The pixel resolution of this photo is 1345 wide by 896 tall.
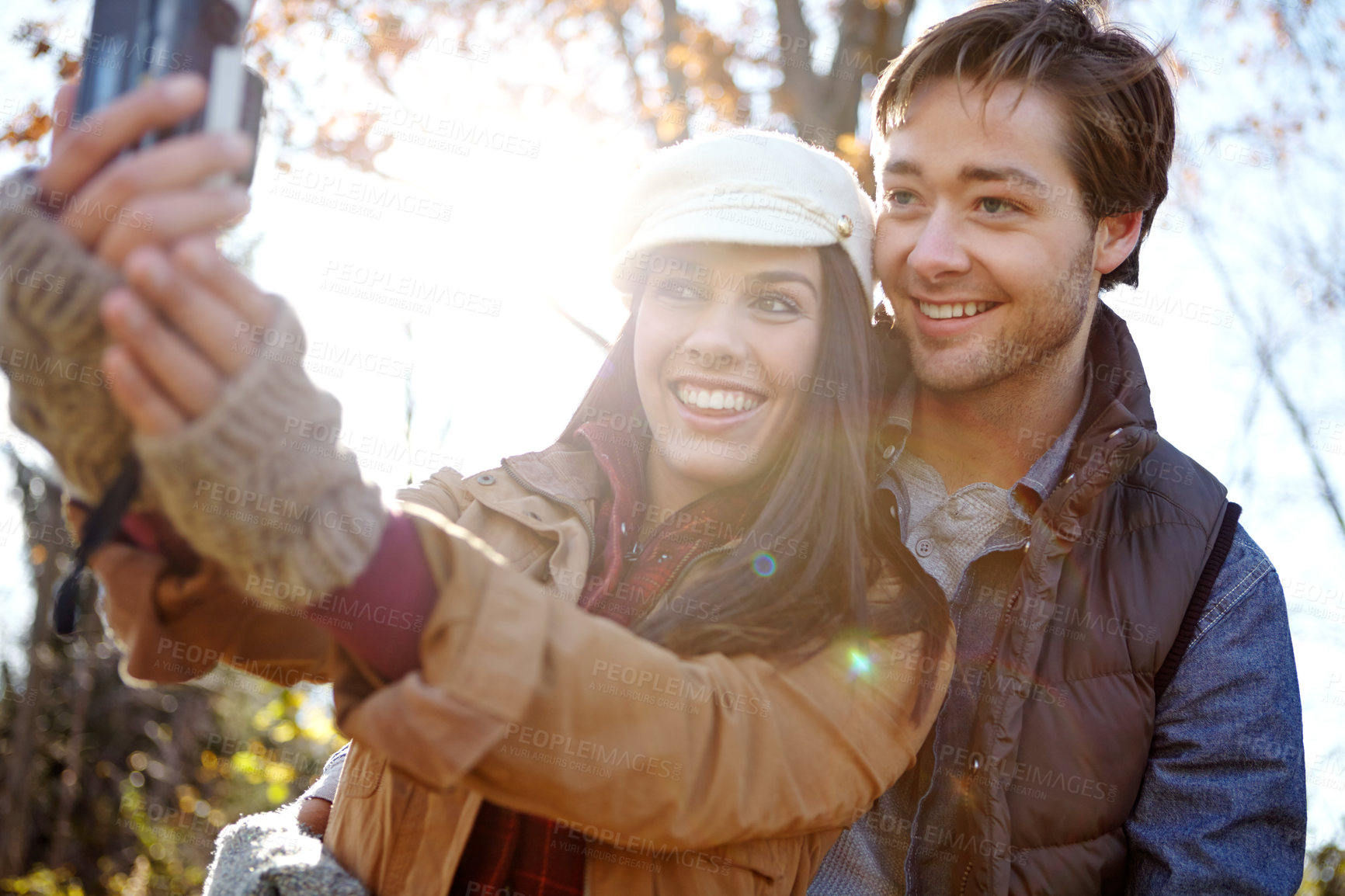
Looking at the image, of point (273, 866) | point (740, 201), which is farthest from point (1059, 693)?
point (273, 866)

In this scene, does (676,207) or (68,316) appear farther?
(676,207)

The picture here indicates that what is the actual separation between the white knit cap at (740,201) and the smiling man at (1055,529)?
43 cm

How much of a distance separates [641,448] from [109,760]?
9375 millimetres

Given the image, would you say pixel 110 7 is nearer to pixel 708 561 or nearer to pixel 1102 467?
pixel 708 561

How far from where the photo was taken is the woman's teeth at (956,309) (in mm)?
2732

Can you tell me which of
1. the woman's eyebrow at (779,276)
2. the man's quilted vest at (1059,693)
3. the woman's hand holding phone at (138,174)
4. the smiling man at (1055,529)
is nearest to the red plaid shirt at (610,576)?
the woman's eyebrow at (779,276)

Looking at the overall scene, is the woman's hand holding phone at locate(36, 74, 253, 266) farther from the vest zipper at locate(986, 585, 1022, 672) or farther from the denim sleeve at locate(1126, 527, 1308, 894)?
the denim sleeve at locate(1126, 527, 1308, 894)

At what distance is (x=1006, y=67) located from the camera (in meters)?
2.76

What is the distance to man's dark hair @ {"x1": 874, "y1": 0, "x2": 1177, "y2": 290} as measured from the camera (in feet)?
9.18

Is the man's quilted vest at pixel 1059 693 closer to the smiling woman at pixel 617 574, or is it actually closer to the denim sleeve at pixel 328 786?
the smiling woman at pixel 617 574

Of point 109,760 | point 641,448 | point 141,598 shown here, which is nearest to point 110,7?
point 141,598

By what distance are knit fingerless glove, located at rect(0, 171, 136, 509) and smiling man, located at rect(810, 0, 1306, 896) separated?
186 centimetres

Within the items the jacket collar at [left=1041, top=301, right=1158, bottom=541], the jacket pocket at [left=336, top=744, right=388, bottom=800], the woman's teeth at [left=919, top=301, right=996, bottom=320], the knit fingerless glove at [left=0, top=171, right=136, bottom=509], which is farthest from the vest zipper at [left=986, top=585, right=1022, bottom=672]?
the knit fingerless glove at [left=0, top=171, right=136, bottom=509]

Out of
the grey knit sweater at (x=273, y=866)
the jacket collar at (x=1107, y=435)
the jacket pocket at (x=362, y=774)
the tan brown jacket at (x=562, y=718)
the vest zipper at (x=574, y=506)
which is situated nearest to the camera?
the tan brown jacket at (x=562, y=718)
